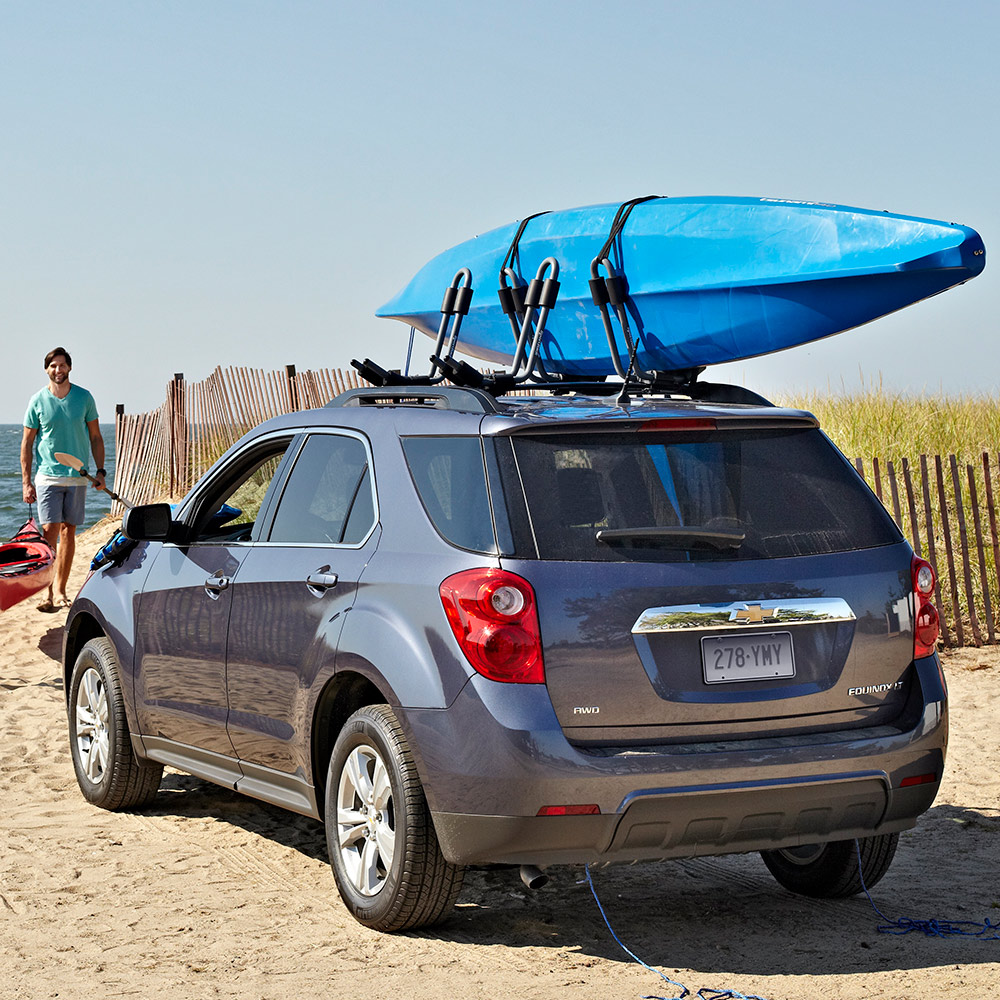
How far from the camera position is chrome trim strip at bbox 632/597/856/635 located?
4.36 metres

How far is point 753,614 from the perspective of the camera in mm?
4441

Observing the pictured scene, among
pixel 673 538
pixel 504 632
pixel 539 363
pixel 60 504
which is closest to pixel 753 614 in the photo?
pixel 673 538

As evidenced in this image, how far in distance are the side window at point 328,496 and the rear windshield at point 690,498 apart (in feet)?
2.71

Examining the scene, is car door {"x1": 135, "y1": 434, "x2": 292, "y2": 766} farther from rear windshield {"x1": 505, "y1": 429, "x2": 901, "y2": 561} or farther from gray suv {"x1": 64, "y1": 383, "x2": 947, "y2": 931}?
rear windshield {"x1": 505, "y1": 429, "x2": 901, "y2": 561}

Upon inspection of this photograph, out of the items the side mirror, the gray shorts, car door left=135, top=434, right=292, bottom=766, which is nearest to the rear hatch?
car door left=135, top=434, right=292, bottom=766

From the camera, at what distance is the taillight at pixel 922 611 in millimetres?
4754

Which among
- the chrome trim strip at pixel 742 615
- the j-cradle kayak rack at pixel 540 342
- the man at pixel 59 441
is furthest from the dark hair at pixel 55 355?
the chrome trim strip at pixel 742 615

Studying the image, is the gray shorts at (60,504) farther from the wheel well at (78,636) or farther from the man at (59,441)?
the wheel well at (78,636)

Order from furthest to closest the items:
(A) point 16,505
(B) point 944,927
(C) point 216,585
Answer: (A) point 16,505
(C) point 216,585
(B) point 944,927

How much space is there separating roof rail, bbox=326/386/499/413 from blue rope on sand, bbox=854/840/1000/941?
2.31m

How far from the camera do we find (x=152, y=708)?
6.38 meters

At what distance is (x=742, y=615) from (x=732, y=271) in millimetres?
3845

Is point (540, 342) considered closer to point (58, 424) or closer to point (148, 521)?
point (148, 521)

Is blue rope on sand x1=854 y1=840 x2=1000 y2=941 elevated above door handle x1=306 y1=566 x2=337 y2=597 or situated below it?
below
